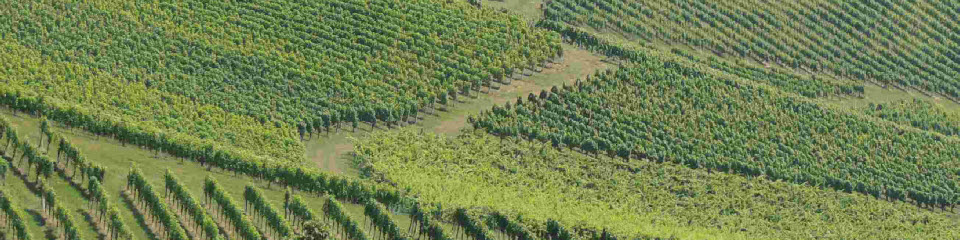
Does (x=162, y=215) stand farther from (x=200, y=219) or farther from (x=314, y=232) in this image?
(x=314, y=232)

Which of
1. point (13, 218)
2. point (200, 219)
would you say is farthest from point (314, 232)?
point (13, 218)

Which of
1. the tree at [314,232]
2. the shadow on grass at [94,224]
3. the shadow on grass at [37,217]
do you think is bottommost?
the shadow on grass at [94,224]

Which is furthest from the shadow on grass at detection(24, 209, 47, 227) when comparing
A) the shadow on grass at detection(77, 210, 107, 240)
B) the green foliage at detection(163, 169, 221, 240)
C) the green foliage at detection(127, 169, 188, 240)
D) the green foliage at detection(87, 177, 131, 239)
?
the green foliage at detection(163, 169, 221, 240)

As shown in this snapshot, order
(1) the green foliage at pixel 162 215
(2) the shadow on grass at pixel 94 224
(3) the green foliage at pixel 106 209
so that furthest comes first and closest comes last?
(2) the shadow on grass at pixel 94 224 → (1) the green foliage at pixel 162 215 → (3) the green foliage at pixel 106 209

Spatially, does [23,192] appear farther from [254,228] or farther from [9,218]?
[254,228]

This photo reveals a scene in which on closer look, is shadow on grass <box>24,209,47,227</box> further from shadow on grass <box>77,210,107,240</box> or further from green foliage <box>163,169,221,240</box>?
green foliage <box>163,169,221,240</box>

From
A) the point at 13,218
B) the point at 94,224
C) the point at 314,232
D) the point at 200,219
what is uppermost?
the point at 200,219

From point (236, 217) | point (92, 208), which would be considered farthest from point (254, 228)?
point (92, 208)

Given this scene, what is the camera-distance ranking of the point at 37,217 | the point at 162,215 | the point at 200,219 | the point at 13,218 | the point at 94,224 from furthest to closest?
1. the point at 200,219
2. the point at 162,215
3. the point at 94,224
4. the point at 37,217
5. the point at 13,218

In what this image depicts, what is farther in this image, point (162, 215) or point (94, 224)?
point (162, 215)

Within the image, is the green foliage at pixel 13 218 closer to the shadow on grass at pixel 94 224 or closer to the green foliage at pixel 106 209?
the shadow on grass at pixel 94 224

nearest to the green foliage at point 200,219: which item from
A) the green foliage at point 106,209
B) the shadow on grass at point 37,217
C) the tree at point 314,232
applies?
the green foliage at point 106,209

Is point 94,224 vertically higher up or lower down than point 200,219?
lower down

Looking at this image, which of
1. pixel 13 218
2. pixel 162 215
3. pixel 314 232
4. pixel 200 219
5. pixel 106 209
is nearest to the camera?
pixel 13 218
